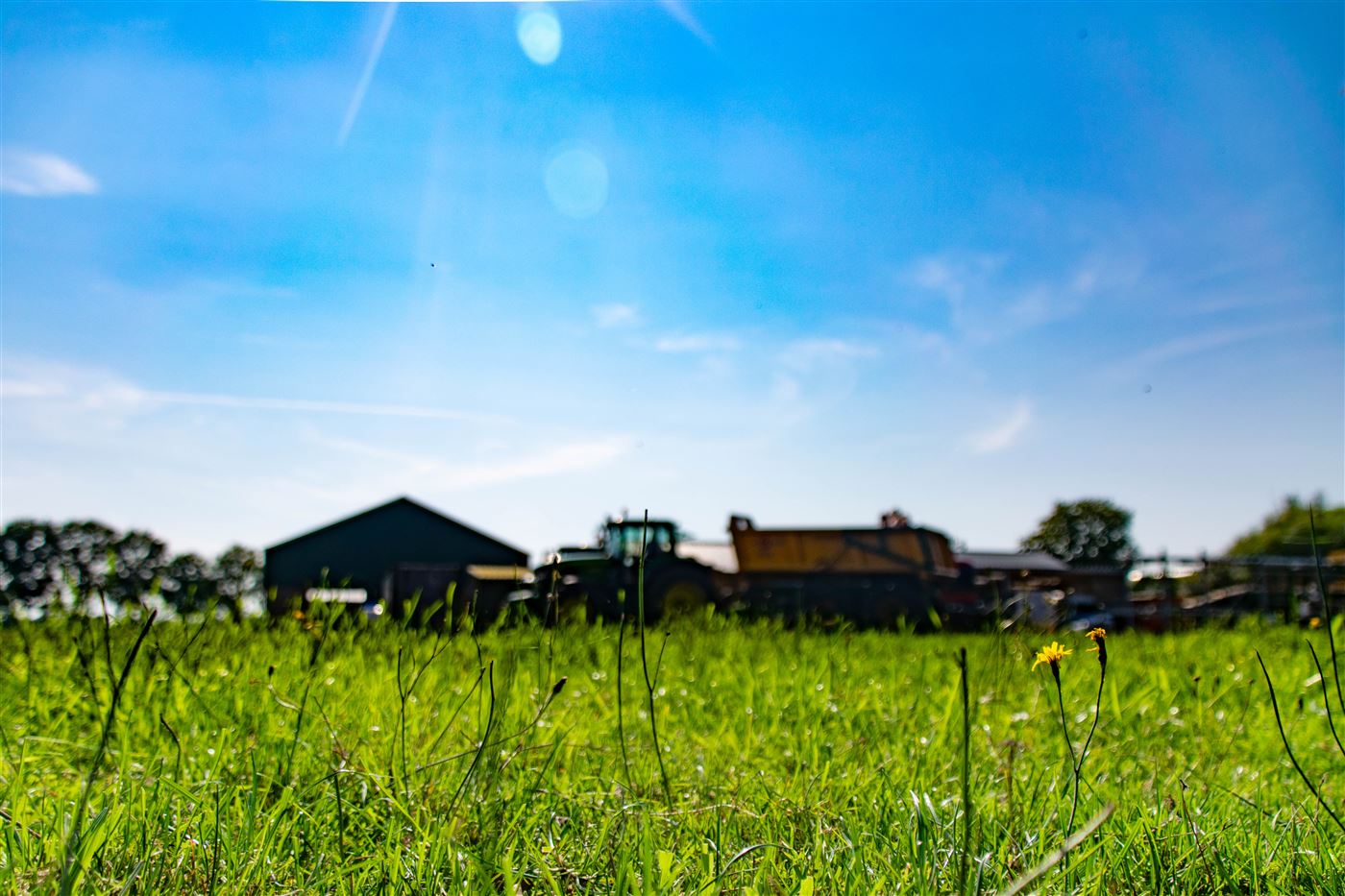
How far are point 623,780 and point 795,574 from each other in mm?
12873

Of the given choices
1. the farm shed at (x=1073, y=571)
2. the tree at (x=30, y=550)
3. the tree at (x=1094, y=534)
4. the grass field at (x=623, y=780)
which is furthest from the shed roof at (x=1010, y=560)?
the tree at (x=30, y=550)

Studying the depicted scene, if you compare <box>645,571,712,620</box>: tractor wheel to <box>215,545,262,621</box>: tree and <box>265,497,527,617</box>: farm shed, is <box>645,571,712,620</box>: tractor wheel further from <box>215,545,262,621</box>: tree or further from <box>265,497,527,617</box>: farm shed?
<box>215,545,262,621</box>: tree

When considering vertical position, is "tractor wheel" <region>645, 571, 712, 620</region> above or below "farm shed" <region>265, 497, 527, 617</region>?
below

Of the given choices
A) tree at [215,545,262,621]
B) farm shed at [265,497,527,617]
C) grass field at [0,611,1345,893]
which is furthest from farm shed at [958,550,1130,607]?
tree at [215,545,262,621]

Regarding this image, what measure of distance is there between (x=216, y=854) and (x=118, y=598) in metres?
2.23

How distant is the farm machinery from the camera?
11438 mm

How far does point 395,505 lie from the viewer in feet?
105

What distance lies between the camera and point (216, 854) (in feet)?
4.91

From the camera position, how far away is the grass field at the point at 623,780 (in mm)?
1558

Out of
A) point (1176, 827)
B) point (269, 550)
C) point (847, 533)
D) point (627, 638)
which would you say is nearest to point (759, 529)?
point (847, 533)

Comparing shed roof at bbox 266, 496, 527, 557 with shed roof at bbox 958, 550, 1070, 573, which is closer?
Answer: shed roof at bbox 266, 496, 527, 557

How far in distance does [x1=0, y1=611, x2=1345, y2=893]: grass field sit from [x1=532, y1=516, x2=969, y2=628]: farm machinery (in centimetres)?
712

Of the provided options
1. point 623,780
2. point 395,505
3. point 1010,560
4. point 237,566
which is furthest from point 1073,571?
point 237,566

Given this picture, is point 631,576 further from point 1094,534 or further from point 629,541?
point 1094,534
